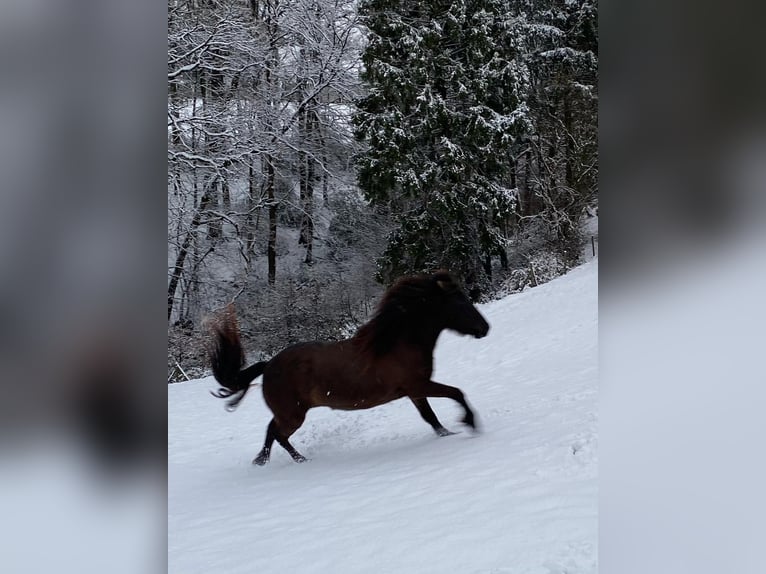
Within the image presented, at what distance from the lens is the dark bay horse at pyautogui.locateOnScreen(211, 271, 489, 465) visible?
3666 millimetres

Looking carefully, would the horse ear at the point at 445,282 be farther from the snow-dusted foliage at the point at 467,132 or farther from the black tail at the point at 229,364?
the snow-dusted foliage at the point at 467,132

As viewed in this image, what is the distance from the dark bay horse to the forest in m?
6.28

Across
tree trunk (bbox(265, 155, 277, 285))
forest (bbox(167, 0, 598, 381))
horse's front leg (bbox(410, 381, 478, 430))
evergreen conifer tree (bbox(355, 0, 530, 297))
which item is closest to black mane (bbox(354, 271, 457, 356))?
horse's front leg (bbox(410, 381, 478, 430))

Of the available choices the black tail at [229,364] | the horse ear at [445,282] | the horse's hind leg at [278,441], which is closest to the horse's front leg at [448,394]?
the horse ear at [445,282]

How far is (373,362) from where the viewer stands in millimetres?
3680

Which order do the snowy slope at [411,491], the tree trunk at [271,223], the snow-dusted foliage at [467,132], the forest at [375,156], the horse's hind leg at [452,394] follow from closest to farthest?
the snowy slope at [411,491] < the horse's hind leg at [452,394] < the forest at [375,156] < the snow-dusted foliage at [467,132] < the tree trunk at [271,223]

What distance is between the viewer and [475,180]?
11.2m

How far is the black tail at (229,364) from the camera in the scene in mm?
→ 3891

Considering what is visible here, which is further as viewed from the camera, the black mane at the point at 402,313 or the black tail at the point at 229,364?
the black tail at the point at 229,364

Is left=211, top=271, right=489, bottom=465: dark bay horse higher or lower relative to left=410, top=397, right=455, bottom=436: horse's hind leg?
higher

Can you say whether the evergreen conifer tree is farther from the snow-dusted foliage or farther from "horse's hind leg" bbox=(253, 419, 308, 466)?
"horse's hind leg" bbox=(253, 419, 308, 466)

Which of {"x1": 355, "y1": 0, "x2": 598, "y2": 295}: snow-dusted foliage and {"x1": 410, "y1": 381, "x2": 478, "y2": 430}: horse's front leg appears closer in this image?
{"x1": 410, "y1": 381, "x2": 478, "y2": 430}: horse's front leg
